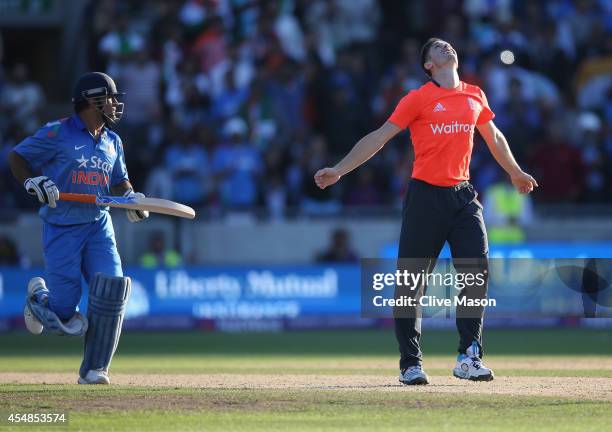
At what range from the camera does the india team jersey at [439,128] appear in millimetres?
9516

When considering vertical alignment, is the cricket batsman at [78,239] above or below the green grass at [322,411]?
above

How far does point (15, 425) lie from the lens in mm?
7816

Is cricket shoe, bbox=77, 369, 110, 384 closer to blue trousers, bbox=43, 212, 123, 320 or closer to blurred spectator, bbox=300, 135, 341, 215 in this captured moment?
blue trousers, bbox=43, 212, 123, 320

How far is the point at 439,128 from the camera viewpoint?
9.51 metres

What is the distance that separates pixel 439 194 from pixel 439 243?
38 centimetres

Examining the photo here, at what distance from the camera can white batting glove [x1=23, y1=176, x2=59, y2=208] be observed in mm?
9125

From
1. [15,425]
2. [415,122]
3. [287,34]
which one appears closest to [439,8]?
[287,34]

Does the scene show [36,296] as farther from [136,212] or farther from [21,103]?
[21,103]

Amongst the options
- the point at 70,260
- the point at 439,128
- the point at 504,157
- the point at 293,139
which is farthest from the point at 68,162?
the point at 293,139

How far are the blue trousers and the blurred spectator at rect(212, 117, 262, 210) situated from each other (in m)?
10.3

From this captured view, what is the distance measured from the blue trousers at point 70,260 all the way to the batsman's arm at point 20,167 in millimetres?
425

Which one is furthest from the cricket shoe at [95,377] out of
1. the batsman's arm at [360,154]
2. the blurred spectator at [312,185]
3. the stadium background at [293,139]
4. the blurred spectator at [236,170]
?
the blurred spectator at [312,185]

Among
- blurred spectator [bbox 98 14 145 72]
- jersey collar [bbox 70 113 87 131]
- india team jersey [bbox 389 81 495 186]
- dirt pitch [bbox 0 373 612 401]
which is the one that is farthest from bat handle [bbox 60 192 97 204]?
blurred spectator [bbox 98 14 145 72]

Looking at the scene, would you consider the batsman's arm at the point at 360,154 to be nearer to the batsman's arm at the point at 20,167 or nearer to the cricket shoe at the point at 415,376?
the cricket shoe at the point at 415,376
